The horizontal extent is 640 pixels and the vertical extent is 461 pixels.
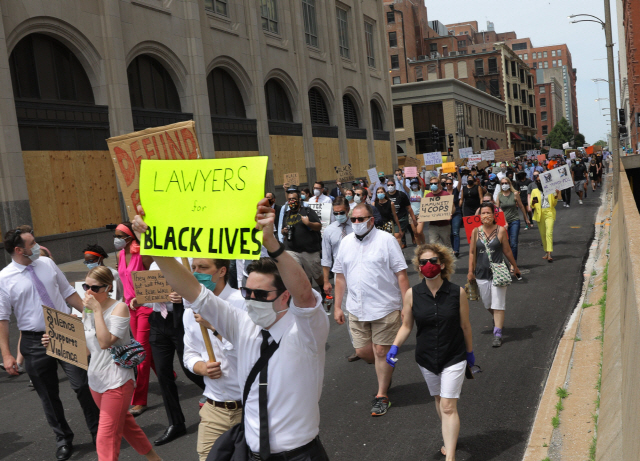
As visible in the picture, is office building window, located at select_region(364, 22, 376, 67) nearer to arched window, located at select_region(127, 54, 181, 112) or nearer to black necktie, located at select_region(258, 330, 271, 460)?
arched window, located at select_region(127, 54, 181, 112)

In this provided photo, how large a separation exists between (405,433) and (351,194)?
1060 cm

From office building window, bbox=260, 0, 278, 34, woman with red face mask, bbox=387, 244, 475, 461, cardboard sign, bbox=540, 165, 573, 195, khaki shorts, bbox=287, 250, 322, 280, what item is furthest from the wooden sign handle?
office building window, bbox=260, 0, 278, 34

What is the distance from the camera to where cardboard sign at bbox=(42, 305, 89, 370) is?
523 cm

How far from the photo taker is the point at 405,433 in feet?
19.2

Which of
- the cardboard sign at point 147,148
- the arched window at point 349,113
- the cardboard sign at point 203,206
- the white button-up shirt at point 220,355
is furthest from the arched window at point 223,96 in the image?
the cardboard sign at point 203,206

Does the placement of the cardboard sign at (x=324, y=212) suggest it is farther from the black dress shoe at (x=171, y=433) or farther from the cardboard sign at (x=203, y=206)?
the cardboard sign at (x=203, y=206)

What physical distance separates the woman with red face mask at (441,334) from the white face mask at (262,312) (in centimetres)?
218

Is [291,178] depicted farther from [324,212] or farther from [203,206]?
[203,206]

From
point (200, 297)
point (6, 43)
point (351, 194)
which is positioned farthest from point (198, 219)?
point (6, 43)

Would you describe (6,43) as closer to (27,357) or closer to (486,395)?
(27,357)

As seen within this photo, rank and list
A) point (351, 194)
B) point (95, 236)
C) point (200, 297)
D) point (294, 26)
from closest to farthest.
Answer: point (200, 297), point (351, 194), point (95, 236), point (294, 26)

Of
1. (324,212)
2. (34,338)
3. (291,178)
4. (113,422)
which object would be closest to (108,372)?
(113,422)

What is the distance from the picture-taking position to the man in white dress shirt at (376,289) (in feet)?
21.5

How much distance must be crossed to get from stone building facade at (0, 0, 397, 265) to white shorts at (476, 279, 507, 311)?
42.6 feet
